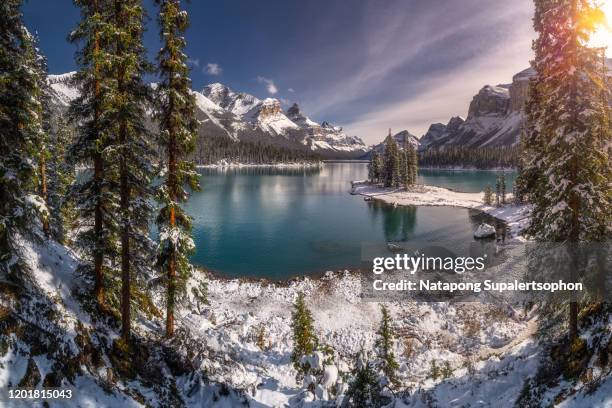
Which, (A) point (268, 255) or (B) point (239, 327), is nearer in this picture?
(B) point (239, 327)

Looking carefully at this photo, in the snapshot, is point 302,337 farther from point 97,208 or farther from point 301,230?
point 301,230

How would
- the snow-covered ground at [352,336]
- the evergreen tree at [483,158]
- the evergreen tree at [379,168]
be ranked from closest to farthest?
the snow-covered ground at [352,336] → the evergreen tree at [379,168] → the evergreen tree at [483,158]

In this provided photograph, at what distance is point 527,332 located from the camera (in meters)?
20.7

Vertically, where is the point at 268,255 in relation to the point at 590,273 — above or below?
below

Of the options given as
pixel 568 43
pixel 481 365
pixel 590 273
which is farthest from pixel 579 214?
pixel 481 365

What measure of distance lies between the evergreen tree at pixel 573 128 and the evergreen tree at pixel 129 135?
15002 millimetres

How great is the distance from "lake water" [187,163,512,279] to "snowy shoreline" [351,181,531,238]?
3703 mm

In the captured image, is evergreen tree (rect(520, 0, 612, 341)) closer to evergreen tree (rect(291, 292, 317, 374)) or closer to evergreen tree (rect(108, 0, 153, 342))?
evergreen tree (rect(291, 292, 317, 374))

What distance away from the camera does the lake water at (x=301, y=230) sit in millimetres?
38281

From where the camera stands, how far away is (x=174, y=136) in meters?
13.0

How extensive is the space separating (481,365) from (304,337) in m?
9.14

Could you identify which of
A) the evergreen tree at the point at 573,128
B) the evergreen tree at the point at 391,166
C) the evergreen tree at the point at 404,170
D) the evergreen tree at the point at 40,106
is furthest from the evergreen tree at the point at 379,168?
the evergreen tree at the point at 573,128

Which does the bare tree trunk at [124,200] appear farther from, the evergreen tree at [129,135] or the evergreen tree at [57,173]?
the evergreen tree at [57,173]

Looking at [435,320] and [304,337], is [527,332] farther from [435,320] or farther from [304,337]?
[304,337]
